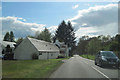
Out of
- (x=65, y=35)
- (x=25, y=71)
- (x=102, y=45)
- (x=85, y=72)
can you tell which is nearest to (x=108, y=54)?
(x=85, y=72)

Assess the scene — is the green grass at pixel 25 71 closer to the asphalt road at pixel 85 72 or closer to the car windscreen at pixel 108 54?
the asphalt road at pixel 85 72

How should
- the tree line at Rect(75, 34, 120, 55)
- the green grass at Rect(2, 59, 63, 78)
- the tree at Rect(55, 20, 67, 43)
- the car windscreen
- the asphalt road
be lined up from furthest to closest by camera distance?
1. the tree at Rect(55, 20, 67, 43)
2. the tree line at Rect(75, 34, 120, 55)
3. the car windscreen
4. the asphalt road
5. the green grass at Rect(2, 59, 63, 78)

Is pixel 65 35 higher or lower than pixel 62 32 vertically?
lower

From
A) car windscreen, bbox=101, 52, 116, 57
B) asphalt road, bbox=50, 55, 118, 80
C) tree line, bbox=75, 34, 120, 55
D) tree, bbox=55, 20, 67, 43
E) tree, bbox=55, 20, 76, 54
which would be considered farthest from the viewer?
tree, bbox=55, 20, 76, 54

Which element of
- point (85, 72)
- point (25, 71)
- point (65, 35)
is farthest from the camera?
point (65, 35)

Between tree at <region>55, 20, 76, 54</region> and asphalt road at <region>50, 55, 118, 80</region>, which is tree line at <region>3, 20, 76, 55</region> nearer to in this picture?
tree at <region>55, 20, 76, 54</region>

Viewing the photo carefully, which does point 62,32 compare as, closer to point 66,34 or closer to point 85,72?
point 66,34

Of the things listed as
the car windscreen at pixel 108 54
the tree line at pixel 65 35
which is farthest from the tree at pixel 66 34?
the car windscreen at pixel 108 54

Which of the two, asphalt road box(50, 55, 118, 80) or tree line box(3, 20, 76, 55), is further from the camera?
tree line box(3, 20, 76, 55)

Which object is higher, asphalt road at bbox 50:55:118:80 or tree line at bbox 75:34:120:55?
tree line at bbox 75:34:120:55

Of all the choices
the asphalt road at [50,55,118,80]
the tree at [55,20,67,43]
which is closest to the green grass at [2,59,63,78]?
the asphalt road at [50,55,118,80]

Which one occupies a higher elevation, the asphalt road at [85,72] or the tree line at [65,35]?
the tree line at [65,35]

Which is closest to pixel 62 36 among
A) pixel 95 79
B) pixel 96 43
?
pixel 96 43

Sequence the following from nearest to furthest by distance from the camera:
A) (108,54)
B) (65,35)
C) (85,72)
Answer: (85,72)
(108,54)
(65,35)
